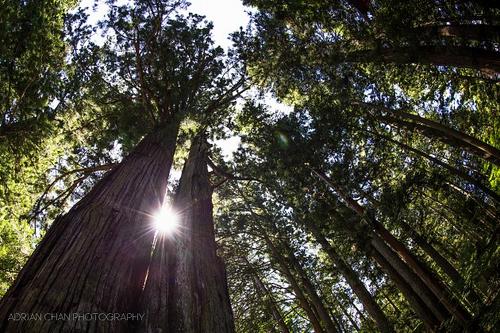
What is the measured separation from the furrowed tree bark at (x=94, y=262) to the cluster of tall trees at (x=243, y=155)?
0.05 feet

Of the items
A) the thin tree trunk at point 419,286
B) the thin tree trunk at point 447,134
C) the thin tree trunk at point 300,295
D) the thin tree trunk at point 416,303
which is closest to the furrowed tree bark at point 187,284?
the thin tree trunk at point 416,303

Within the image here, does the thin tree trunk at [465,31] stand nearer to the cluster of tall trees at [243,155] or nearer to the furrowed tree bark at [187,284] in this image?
the cluster of tall trees at [243,155]

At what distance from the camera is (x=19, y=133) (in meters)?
5.02

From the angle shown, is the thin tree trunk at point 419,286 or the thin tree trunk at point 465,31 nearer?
the thin tree trunk at point 465,31

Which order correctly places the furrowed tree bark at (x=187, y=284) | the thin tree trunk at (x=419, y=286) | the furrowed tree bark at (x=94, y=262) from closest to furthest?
the furrowed tree bark at (x=94, y=262) → the furrowed tree bark at (x=187, y=284) → the thin tree trunk at (x=419, y=286)

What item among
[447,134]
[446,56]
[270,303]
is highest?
[270,303]

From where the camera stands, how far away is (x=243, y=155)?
866cm

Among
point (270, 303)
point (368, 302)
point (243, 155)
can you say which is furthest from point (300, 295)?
point (243, 155)

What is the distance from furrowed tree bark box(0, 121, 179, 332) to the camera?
1.96 m

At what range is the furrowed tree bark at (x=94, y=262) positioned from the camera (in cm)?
196

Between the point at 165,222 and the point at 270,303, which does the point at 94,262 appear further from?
the point at 270,303

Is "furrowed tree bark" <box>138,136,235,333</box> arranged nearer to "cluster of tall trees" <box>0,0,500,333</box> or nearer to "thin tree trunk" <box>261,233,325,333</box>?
"cluster of tall trees" <box>0,0,500,333</box>

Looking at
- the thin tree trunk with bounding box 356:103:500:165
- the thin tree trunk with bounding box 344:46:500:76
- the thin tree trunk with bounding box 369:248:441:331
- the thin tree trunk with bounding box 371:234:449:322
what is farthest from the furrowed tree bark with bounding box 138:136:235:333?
the thin tree trunk with bounding box 356:103:500:165

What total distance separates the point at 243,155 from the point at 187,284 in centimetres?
623
